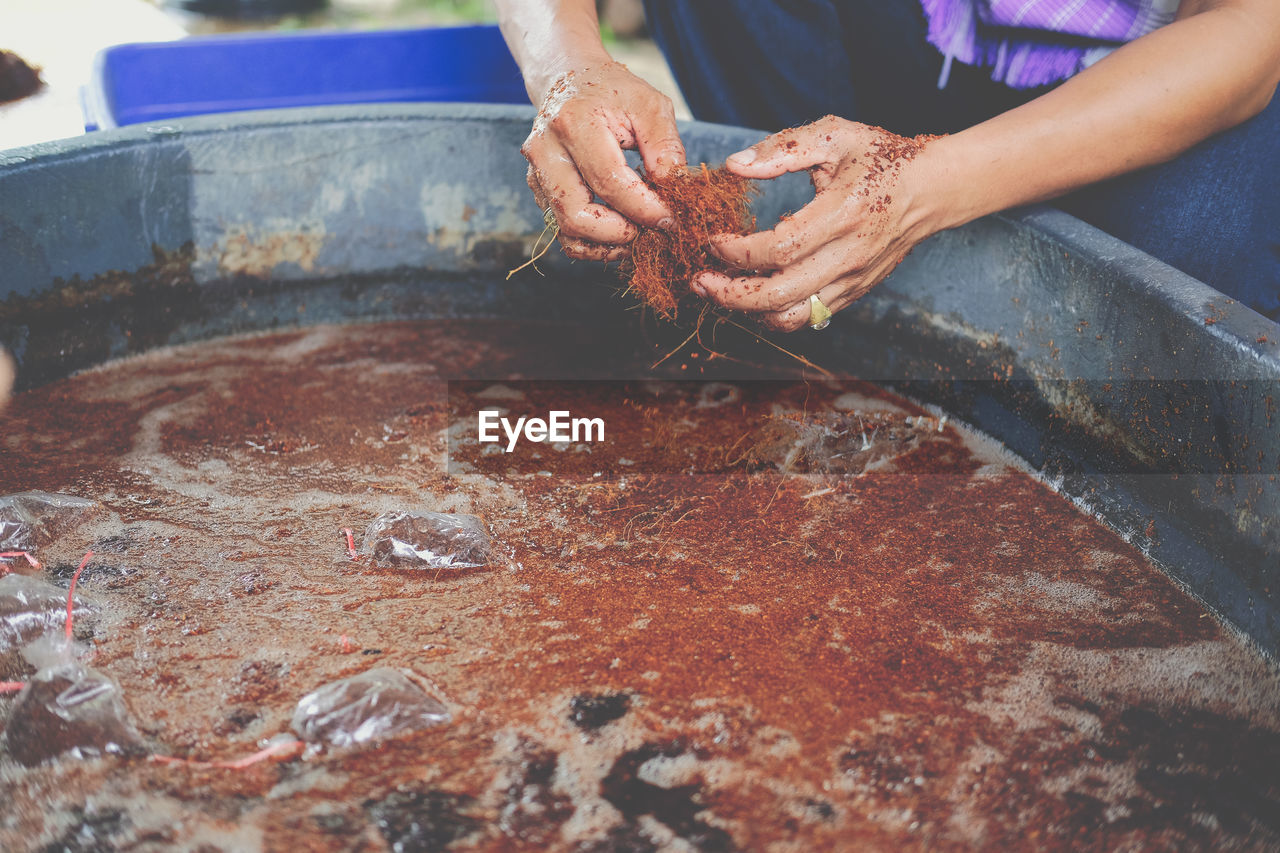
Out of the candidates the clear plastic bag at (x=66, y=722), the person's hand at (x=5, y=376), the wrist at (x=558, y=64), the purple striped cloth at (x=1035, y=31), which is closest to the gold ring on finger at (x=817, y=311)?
the wrist at (x=558, y=64)

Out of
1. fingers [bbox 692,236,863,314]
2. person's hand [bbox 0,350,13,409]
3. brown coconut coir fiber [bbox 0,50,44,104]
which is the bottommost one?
person's hand [bbox 0,350,13,409]

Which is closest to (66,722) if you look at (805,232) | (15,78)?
(805,232)

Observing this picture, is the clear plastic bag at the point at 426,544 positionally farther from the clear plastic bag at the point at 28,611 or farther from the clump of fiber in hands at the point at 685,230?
the clump of fiber in hands at the point at 685,230

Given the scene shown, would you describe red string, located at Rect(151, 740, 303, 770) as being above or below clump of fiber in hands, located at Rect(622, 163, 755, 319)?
below

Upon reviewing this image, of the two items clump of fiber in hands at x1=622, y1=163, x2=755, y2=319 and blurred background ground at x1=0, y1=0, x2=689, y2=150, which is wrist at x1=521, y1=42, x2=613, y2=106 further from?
blurred background ground at x1=0, y1=0, x2=689, y2=150

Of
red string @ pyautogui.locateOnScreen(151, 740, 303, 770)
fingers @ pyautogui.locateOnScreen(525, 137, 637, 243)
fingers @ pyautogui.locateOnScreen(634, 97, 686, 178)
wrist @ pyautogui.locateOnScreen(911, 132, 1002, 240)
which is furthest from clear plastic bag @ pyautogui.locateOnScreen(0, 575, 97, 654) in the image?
wrist @ pyautogui.locateOnScreen(911, 132, 1002, 240)

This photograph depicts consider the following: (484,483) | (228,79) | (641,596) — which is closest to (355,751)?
(641,596)

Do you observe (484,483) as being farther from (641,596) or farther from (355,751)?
(355,751)
